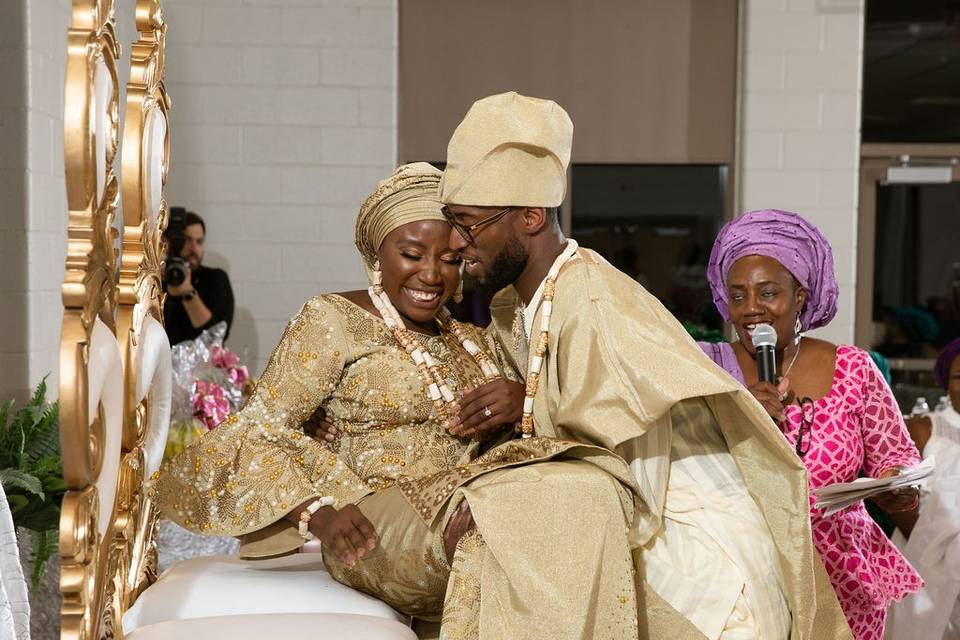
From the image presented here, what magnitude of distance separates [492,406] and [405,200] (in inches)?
19.5

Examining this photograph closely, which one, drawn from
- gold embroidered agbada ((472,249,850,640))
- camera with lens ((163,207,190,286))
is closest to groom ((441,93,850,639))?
gold embroidered agbada ((472,249,850,640))

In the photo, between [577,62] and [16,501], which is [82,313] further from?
[577,62]

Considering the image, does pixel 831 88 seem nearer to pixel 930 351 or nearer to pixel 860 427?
pixel 930 351

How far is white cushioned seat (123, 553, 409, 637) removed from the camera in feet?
6.75

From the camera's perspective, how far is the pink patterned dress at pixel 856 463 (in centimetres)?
262

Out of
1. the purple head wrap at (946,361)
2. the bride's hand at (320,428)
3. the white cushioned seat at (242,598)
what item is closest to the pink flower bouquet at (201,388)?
the bride's hand at (320,428)

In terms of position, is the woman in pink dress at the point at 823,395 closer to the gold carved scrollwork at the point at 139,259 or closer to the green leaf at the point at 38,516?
the gold carved scrollwork at the point at 139,259

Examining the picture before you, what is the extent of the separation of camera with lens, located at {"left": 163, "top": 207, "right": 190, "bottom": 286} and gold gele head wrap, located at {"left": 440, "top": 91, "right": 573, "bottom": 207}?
2992 mm

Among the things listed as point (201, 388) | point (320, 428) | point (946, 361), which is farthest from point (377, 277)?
point (946, 361)

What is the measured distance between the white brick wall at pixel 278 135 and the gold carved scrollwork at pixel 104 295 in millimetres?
3324

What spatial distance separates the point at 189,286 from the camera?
4957mm

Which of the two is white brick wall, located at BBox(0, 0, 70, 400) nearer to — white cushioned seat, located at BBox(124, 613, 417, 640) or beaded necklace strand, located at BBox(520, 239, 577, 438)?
white cushioned seat, located at BBox(124, 613, 417, 640)

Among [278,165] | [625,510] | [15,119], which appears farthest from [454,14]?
[625,510]

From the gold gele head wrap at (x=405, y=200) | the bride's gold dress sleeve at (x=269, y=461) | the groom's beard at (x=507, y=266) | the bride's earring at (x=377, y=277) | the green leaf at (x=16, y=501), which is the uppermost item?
the gold gele head wrap at (x=405, y=200)
